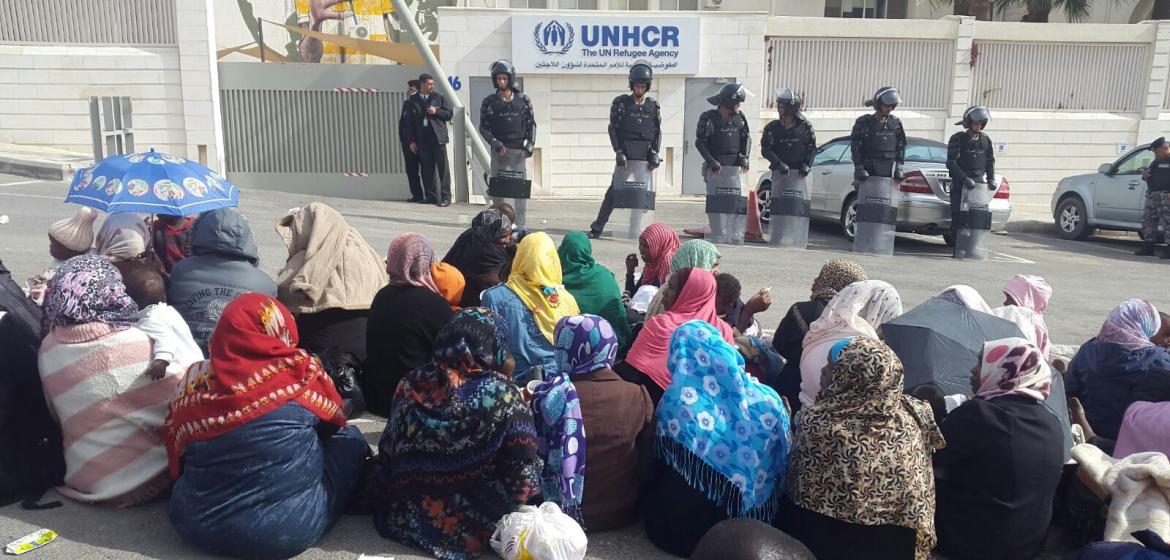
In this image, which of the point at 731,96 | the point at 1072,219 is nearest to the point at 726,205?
the point at 731,96

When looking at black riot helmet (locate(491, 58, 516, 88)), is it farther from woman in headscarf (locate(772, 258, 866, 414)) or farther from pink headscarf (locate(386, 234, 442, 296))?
woman in headscarf (locate(772, 258, 866, 414))

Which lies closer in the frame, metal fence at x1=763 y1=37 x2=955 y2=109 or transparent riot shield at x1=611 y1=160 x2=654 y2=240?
transparent riot shield at x1=611 y1=160 x2=654 y2=240

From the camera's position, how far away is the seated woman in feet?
14.1

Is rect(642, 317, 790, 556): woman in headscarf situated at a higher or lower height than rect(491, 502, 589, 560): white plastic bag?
higher

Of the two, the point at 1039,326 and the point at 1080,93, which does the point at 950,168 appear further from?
the point at 1080,93

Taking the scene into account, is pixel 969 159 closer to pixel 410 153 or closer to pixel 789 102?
pixel 789 102

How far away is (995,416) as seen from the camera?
4.05 metres

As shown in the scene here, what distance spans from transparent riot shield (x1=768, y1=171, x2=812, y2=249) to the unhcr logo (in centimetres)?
637

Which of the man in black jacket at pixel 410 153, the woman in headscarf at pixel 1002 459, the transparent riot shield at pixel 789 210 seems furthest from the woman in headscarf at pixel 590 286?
the man in black jacket at pixel 410 153

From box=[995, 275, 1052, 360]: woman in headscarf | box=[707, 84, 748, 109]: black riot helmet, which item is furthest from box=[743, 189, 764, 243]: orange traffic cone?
box=[995, 275, 1052, 360]: woman in headscarf

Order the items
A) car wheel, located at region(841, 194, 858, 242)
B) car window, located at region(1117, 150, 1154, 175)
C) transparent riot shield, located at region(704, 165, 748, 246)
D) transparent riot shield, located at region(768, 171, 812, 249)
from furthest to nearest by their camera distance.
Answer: car window, located at region(1117, 150, 1154, 175) < car wheel, located at region(841, 194, 858, 242) < transparent riot shield, located at region(768, 171, 812, 249) < transparent riot shield, located at region(704, 165, 748, 246)

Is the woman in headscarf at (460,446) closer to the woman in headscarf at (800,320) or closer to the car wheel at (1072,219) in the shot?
the woman in headscarf at (800,320)

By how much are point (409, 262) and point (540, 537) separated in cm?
195

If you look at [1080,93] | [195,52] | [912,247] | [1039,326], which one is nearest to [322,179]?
[195,52]
